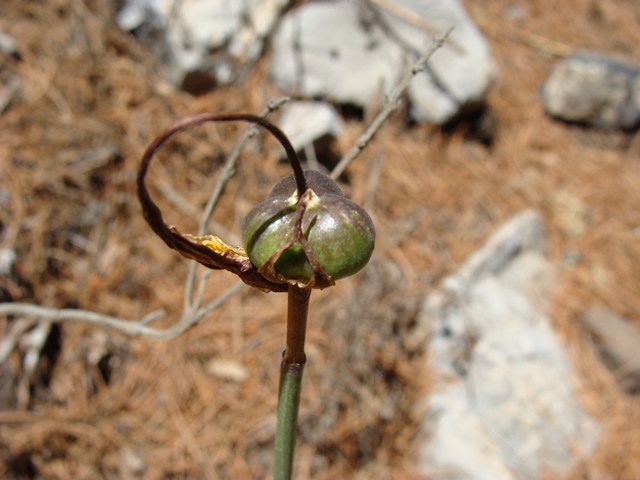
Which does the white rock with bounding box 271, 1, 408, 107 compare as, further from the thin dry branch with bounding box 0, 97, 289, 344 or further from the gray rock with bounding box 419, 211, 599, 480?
the thin dry branch with bounding box 0, 97, 289, 344

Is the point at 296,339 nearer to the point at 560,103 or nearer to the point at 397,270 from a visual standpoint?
the point at 397,270

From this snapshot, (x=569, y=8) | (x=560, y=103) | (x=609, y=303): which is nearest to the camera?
(x=609, y=303)

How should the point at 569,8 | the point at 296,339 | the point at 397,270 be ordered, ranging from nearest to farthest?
1. the point at 296,339
2. the point at 397,270
3. the point at 569,8

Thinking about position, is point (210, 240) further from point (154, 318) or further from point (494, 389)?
point (494, 389)

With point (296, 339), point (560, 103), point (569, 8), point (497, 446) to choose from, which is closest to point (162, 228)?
point (296, 339)

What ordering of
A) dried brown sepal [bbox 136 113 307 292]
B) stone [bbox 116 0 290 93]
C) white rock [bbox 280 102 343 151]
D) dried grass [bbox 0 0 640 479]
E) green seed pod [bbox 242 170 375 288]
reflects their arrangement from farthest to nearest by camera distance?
stone [bbox 116 0 290 93] → white rock [bbox 280 102 343 151] → dried grass [bbox 0 0 640 479] → green seed pod [bbox 242 170 375 288] → dried brown sepal [bbox 136 113 307 292]

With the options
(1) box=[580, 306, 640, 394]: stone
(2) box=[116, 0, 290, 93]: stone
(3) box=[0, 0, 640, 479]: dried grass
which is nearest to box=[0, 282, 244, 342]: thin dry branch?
(3) box=[0, 0, 640, 479]: dried grass
